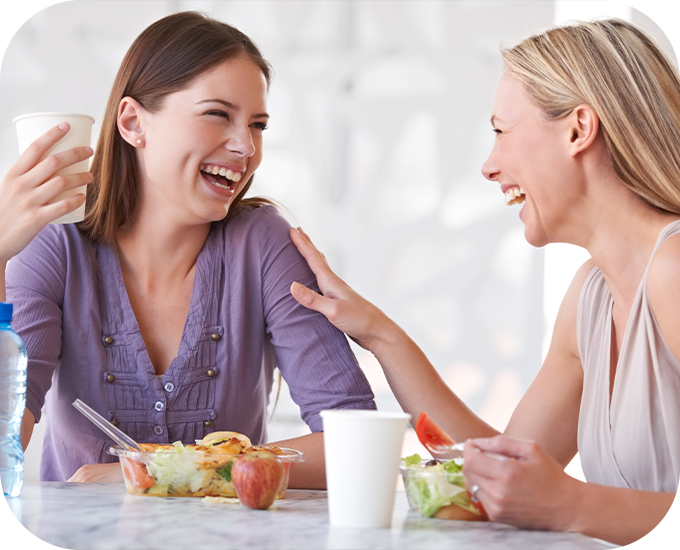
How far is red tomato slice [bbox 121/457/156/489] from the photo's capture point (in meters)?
0.96

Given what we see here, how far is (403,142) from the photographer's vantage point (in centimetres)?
354

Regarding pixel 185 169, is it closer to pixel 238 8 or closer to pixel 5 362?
pixel 5 362

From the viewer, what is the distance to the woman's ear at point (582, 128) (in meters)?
1.24

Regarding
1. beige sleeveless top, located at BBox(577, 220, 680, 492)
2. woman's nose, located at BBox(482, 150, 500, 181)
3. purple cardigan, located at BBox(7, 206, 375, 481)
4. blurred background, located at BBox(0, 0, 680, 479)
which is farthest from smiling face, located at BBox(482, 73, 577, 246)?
blurred background, located at BBox(0, 0, 680, 479)

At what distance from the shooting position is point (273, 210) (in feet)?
5.56

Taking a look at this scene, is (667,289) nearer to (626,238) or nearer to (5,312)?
(626,238)

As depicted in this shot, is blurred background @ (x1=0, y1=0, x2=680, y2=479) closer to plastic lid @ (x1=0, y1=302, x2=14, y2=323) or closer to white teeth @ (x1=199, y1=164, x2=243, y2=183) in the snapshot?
white teeth @ (x1=199, y1=164, x2=243, y2=183)

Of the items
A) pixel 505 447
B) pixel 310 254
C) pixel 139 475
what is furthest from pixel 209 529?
pixel 310 254

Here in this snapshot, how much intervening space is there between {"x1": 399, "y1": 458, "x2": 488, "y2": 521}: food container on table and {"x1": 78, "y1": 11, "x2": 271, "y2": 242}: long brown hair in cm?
95

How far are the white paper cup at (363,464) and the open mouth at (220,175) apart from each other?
857mm

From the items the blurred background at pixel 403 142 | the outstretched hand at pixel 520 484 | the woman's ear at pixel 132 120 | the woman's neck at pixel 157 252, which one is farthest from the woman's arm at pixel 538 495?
the blurred background at pixel 403 142

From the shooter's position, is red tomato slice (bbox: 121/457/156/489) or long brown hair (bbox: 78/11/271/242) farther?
long brown hair (bbox: 78/11/271/242)

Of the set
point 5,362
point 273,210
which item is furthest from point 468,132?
point 5,362

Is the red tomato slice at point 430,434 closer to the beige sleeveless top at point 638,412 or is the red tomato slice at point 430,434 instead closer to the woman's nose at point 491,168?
the beige sleeveless top at point 638,412
